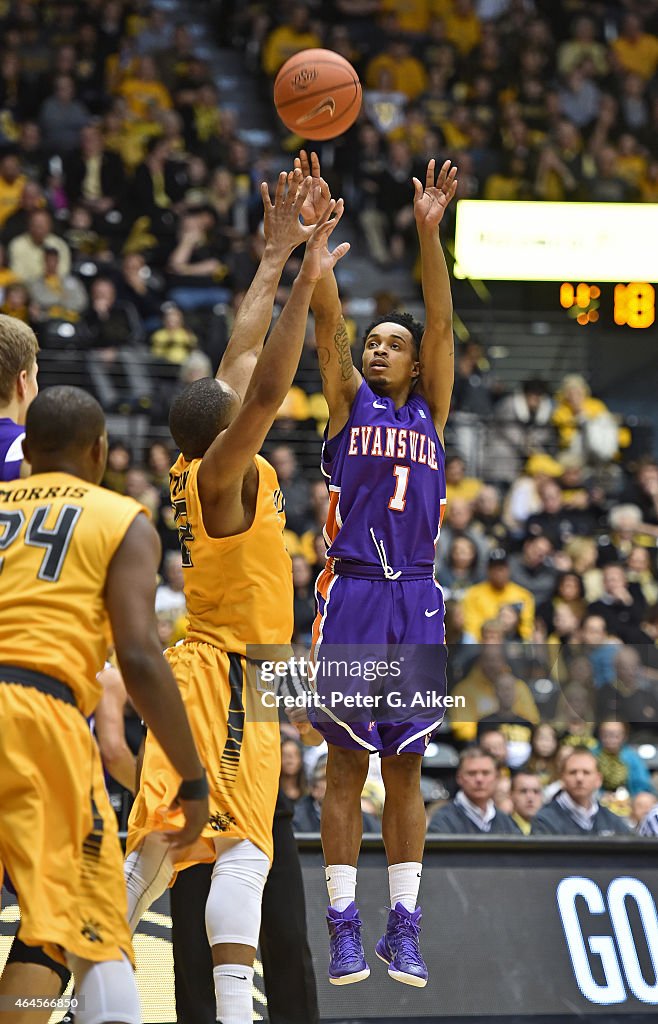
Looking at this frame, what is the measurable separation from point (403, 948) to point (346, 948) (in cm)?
22

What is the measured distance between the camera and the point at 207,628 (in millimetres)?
5098

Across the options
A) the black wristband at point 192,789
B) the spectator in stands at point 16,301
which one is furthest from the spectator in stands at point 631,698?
the black wristband at point 192,789

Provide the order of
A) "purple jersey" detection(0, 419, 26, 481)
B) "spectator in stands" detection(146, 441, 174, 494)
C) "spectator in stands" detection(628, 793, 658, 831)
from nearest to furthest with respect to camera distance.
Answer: "purple jersey" detection(0, 419, 26, 481) → "spectator in stands" detection(628, 793, 658, 831) → "spectator in stands" detection(146, 441, 174, 494)

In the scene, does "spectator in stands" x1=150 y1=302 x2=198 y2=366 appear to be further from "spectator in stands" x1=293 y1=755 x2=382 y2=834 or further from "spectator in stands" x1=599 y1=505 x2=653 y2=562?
"spectator in stands" x1=293 y1=755 x2=382 y2=834

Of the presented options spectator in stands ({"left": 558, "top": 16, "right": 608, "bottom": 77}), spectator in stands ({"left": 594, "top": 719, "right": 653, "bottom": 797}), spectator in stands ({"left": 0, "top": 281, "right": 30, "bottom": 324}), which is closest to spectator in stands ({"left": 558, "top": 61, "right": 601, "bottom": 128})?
spectator in stands ({"left": 558, "top": 16, "right": 608, "bottom": 77})

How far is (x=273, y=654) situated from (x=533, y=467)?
9.19m

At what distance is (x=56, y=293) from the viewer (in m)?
13.1

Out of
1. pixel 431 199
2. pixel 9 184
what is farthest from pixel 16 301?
pixel 431 199

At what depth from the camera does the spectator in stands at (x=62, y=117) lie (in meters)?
14.9

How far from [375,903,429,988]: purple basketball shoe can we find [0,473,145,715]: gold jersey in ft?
6.59

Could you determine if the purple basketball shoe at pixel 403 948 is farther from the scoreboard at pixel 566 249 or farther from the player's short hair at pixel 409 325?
the scoreboard at pixel 566 249

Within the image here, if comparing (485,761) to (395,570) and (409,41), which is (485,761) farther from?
(409,41)

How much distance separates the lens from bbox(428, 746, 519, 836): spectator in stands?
25.5 feet

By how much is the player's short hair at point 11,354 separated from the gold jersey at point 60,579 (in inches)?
32.4
